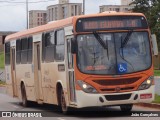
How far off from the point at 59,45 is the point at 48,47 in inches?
54.3

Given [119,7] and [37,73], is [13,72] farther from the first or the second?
[119,7]

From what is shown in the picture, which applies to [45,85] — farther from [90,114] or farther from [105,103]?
[105,103]

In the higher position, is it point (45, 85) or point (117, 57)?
point (117, 57)

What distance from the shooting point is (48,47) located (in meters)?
20.8

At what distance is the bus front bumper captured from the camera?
17.3m

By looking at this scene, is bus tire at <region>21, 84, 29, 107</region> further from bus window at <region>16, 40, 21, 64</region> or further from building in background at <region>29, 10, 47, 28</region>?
building in background at <region>29, 10, 47, 28</region>

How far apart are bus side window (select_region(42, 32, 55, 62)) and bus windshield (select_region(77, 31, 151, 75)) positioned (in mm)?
2659

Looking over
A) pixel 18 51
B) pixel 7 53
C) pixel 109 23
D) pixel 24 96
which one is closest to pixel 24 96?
pixel 24 96

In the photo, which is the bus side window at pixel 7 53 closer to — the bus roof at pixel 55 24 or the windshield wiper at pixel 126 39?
the bus roof at pixel 55 24

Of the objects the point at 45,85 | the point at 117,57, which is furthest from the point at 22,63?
the point at 117,57

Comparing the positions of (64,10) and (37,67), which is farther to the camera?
(64,10)

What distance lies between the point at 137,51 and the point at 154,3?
2017 inches

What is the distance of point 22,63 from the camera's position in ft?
82.3

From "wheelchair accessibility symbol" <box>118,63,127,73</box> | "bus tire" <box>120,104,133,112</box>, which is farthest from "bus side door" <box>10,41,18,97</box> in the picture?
"wheelchair accessibility symbol" <box>118,63,127,73</box>
